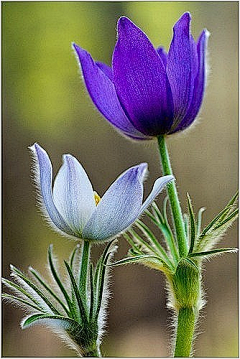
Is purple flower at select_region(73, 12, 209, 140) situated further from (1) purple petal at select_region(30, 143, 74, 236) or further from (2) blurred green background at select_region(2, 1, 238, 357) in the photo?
(2) blurred green background at select_region(2, 1, 238, 357)

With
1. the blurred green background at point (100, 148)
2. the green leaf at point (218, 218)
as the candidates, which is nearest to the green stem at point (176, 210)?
the green leaf at point (218, 218)

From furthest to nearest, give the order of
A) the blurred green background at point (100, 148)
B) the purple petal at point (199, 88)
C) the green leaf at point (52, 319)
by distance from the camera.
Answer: the blurred green background at point (100, 148), the purple petal at point (199, 88), the green leaf at point (52, 319)

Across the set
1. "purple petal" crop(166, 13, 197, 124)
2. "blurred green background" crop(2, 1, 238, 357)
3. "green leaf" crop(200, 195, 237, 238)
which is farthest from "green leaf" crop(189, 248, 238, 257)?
"blurred green background" crop(2, 1, 238, 357)

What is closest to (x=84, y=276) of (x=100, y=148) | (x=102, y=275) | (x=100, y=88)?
(x=102, y=275)

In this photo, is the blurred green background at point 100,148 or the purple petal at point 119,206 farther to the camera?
the blurred green background at point 100,148

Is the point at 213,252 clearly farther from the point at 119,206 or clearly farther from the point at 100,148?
the point at 100,148

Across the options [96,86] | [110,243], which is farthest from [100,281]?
[96,86]

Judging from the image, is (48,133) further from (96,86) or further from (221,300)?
(96,86)

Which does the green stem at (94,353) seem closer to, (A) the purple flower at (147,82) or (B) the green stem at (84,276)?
(B) the green stem at (84,276)
